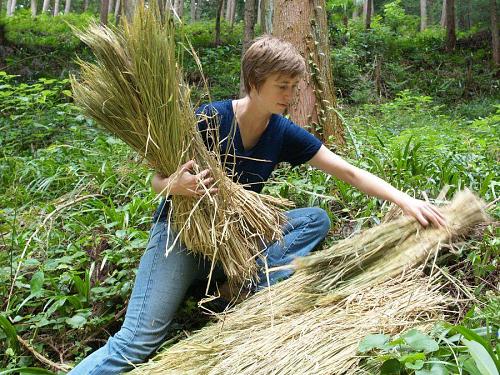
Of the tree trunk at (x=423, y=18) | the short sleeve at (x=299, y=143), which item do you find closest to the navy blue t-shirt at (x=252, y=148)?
the short sleeve at (x=299, y=143)

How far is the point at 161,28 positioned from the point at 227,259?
886 millimetres

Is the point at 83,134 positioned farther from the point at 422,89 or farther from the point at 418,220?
the point at 422,89

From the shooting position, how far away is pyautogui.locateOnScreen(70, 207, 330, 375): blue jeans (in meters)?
1.82

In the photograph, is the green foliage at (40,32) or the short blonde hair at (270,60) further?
the green foliage at (40,32)

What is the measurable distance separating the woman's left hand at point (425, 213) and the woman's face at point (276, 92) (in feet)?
2.00

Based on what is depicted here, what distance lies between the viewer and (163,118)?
1.83 meters

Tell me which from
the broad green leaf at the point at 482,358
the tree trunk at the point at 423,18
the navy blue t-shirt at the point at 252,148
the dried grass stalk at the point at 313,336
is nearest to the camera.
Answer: the broad green leaf at the point at 482,358

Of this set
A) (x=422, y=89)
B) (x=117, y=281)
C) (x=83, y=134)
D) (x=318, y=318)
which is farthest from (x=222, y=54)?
(x=318, y=318)

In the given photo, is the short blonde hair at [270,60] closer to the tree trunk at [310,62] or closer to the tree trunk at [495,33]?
the tree trunk at [310,62]

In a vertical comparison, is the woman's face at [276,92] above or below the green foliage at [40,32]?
below

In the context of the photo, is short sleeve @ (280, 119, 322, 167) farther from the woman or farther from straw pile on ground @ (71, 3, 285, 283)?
straw pile on ground @ (71, 3, 285, 283)

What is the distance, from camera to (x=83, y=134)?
A: 4.51m

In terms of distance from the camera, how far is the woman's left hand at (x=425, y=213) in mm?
1888

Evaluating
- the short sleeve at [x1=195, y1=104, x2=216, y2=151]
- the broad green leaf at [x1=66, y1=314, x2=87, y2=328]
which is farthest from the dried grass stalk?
the short sleeve at [x1=195, y1=104, x2=216, y2=151]
